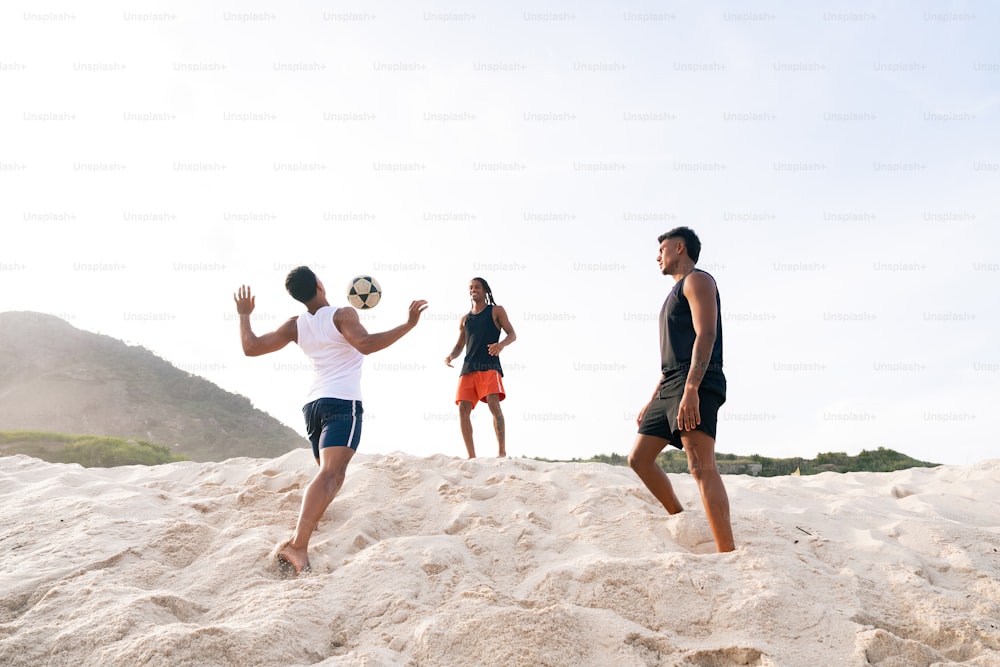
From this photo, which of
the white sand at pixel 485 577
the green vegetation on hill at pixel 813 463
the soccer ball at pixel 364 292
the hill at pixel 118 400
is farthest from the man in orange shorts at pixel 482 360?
the hill at pixel 118 400

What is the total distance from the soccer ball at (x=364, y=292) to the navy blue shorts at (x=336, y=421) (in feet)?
3.55

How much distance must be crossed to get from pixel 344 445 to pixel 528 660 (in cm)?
169

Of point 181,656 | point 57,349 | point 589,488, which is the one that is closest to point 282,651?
point 181,656

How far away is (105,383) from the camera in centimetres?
3009

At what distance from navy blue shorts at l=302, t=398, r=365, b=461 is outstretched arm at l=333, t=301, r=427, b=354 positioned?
34 centimetres

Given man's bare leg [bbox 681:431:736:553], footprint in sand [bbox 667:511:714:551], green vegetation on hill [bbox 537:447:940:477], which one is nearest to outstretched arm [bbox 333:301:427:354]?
man's bare leg [bbox 681:431:736:553]

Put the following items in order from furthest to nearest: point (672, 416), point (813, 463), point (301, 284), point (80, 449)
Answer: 1. point (80, 449)
2. point (813, 463)
3. point (301, 284)
4. point (672, 416)

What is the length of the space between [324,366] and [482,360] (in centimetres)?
350

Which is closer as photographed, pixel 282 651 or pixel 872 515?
pixel 282 651

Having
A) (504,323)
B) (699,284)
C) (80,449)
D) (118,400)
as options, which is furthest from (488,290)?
(118,400)

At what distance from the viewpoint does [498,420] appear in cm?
725

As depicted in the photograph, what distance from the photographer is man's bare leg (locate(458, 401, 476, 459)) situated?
23.8 ft

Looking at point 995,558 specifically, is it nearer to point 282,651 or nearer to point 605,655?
point 605,655

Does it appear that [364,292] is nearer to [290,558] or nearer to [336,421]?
[336,421]
